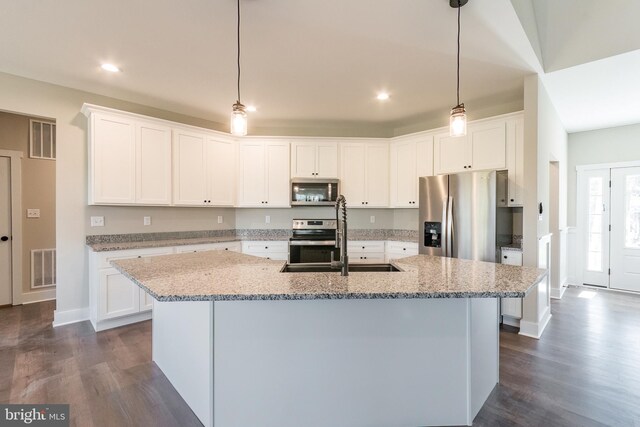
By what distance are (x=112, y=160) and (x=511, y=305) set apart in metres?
4.78

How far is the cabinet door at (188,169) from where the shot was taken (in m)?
3.86

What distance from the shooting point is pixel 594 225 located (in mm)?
4805

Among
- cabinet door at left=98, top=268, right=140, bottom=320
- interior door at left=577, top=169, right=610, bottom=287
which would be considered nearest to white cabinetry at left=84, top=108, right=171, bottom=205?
cabinet door at left=98, top=268, right=140, bottom=320

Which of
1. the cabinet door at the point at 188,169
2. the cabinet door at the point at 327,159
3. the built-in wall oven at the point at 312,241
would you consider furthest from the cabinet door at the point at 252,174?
the cabinet door at the point at 327,159

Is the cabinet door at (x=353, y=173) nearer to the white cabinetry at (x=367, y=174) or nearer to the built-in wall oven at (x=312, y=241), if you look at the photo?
the white cabinetry at (x=367, y=174)

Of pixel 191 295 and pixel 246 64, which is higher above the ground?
pixel 246 64

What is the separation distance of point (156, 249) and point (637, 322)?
5.63m

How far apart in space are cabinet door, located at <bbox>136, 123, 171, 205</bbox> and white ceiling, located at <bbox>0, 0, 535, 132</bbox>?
440 millimetres

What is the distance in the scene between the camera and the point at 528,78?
9.83 ft

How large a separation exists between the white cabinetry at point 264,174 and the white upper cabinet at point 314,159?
14cm

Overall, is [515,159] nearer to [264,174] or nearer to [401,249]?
[401,249]

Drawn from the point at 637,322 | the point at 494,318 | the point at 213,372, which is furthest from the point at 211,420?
the point at 637,322

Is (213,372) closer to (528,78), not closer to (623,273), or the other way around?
(528,78)

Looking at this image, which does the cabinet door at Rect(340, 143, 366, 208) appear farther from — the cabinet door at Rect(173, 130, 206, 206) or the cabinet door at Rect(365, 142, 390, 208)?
the cabinet door at Rect(173, 130, 206, 206)
